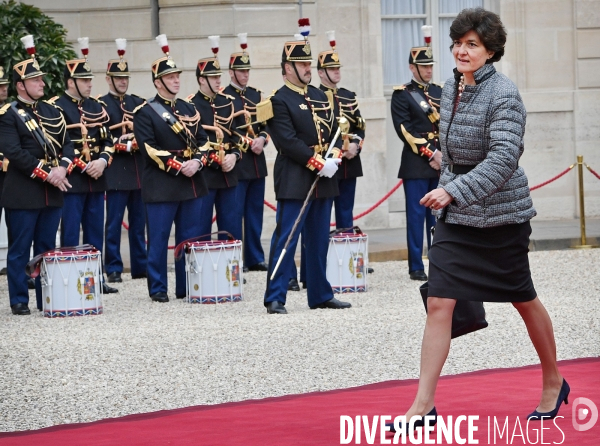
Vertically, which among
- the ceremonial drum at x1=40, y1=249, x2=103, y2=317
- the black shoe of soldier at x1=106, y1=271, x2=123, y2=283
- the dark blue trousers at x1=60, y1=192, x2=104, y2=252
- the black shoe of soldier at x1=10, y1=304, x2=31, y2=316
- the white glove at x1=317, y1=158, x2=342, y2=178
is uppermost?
the white glove at x1=317, y1=158, x2=342, y2=178

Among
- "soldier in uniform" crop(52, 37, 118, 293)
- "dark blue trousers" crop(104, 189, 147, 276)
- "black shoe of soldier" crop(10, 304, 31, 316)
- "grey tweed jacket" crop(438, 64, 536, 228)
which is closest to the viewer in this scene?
"grey tweed jacket" crop(438, 64, 536, 228)

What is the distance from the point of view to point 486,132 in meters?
5.49

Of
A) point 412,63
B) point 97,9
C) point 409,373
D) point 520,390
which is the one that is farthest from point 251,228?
point 520,390

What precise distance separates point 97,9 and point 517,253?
38.0 feet

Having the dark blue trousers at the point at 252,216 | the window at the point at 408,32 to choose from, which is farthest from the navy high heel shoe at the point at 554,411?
the window at the point at 408,32

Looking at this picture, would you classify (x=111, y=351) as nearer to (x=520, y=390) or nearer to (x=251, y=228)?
(x=520, y=390)

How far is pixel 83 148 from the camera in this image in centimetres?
1160

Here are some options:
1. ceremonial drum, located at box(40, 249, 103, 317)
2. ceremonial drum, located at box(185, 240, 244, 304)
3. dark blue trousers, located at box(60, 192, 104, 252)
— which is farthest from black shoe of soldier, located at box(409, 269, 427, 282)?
ceremonial drum, located at box(40, 249, 103, 317)

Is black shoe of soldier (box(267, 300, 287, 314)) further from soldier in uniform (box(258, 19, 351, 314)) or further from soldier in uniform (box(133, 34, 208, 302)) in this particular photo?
soldier in uniform (box(133, 34, 208, 302))

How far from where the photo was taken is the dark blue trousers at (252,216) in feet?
42.6

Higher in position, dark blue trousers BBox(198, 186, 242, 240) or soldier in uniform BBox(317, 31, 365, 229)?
soldier in uniform BBox(317, 31, 365, 229)

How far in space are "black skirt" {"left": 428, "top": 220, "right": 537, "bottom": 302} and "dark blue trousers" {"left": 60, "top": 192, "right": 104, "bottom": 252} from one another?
6532mm

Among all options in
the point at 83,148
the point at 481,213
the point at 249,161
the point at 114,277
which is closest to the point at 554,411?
the point at 481,213

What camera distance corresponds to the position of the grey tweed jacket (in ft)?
17.6
